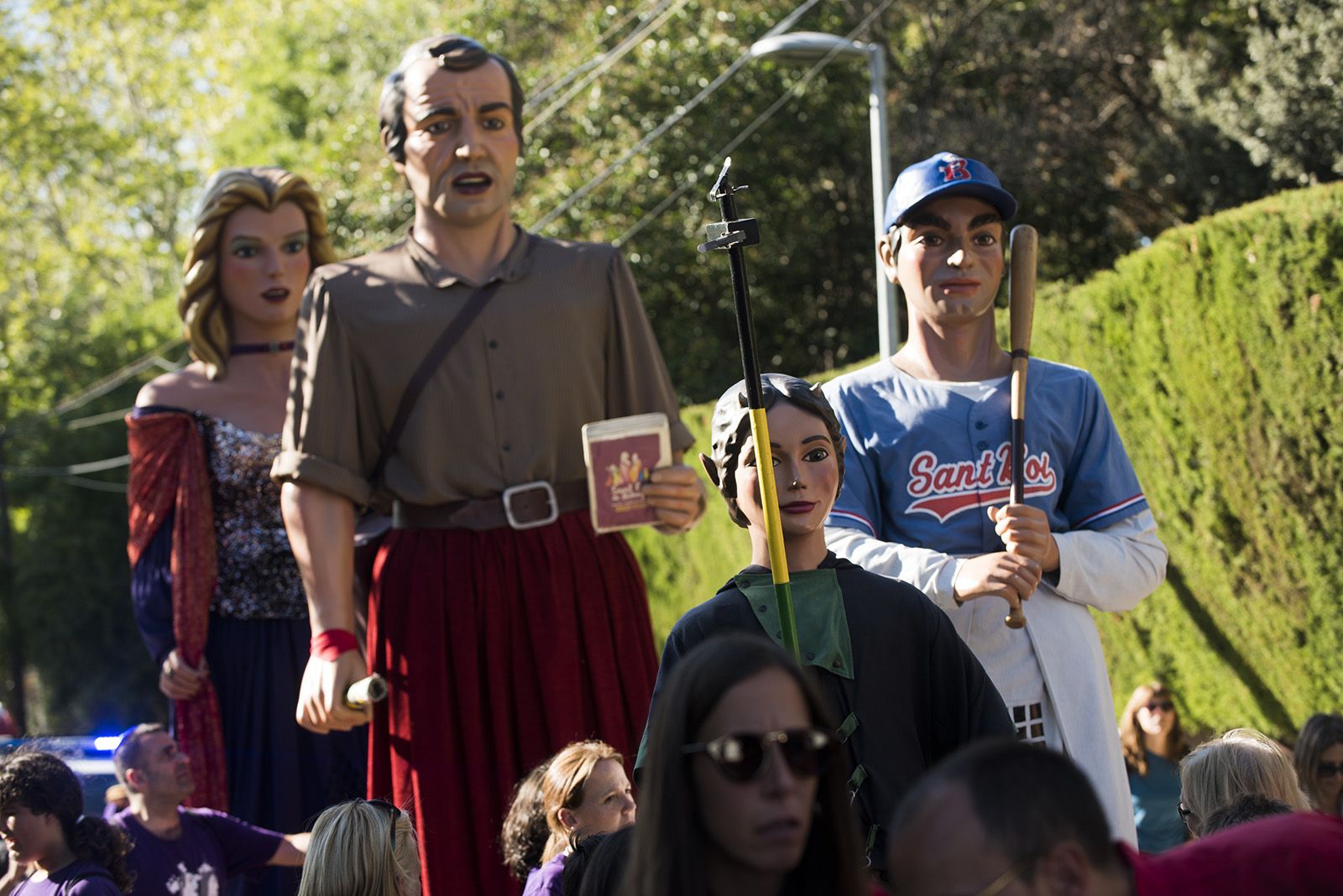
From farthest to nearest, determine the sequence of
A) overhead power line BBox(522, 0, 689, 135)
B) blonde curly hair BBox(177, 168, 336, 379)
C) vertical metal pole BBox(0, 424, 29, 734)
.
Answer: vertical metal pole BBox(0, 424, 29, 734) → overhead power line BBox(522, 0, 689, 135) → blonde curly hair BBox(177, 168, 336, 379)

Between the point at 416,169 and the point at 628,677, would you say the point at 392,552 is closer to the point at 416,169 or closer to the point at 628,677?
the point at 628,677

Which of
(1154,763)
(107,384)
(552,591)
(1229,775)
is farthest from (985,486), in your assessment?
(107,384)

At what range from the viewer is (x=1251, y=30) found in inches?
514

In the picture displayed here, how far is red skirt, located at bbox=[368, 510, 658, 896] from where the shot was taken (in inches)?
173

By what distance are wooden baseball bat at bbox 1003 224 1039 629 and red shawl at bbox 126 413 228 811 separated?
9.27 ft

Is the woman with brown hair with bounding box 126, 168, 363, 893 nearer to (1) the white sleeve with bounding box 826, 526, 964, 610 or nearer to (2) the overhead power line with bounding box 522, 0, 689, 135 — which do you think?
(1) the white sleeve with bounding box 826, 526, 964, 610

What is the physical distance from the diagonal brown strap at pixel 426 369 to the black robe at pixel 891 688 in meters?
1.60

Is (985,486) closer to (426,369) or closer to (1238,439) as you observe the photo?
(426,369)

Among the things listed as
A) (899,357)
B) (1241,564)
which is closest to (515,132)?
(899,357)

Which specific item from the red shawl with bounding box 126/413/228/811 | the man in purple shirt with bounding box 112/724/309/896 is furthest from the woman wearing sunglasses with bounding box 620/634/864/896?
the red shawl with bounding box 126/413/228/811

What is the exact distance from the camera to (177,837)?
5.23 m

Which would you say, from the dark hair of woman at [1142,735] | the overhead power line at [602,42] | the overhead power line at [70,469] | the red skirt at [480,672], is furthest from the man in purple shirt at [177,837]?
the overhead power line at [70,469]

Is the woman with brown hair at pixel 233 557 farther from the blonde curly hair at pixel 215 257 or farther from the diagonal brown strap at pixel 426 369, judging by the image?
the diagonal brown strap at pixel 426 369

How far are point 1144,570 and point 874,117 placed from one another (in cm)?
867
